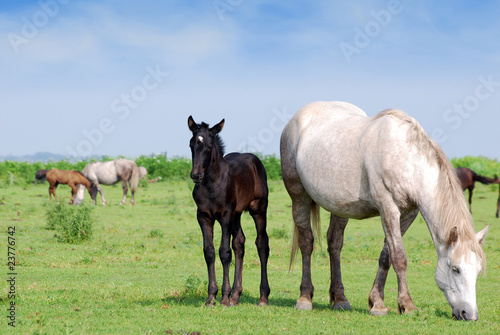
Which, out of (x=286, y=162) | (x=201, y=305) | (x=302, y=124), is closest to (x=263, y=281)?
(x=201, y=305)

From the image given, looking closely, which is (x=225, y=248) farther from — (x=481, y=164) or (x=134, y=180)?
(x=481, y=164)

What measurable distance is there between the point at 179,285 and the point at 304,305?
2575 millimetres

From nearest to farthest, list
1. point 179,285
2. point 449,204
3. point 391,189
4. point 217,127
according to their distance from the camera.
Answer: point 449,204, point 391,189, point 217,127, point 179,285

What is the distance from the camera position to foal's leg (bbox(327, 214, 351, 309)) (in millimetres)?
7195

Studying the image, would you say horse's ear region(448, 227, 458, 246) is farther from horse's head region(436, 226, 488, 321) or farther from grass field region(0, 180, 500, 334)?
grass field region(0, 180, 500, 334)

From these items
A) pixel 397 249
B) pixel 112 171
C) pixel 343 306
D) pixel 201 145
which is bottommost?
pixel 343 306

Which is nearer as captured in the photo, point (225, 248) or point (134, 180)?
point (225, 248)

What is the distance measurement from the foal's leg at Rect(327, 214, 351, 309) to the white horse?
0.5 inches

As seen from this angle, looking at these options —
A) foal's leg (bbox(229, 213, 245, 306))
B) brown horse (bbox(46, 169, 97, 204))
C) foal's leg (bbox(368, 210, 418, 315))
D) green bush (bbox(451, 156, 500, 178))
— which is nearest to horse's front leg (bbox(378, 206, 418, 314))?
foal's leg (bbox(368, 210, 418, 315))

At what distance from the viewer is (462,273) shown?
5551mm

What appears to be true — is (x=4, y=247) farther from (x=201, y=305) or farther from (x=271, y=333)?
(x=271, y=333)

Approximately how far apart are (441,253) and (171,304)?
3407mm

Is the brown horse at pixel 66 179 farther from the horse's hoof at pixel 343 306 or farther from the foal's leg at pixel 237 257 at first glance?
the horse's hoof at pixel 343 306

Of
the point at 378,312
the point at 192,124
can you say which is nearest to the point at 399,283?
the point at 378,312
